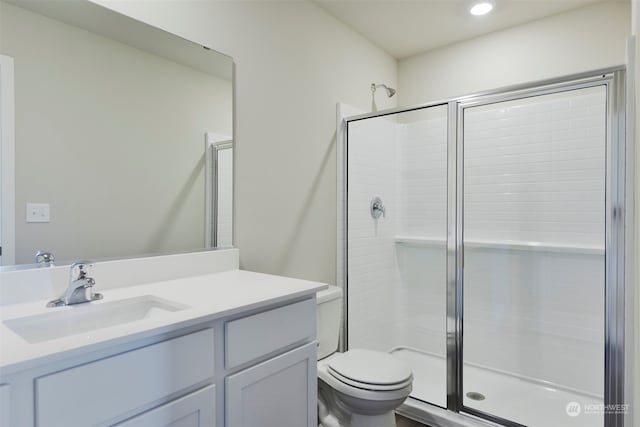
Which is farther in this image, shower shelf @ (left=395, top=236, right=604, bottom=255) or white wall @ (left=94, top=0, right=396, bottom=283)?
shower shelf @ (left=395, top=236, right=604, bottom=255)

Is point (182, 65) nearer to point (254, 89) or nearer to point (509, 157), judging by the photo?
point (254, 89)

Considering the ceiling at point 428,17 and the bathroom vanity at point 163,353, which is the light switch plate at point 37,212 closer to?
the bathroom vanity at point 163,353

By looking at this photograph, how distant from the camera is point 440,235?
2.73 m

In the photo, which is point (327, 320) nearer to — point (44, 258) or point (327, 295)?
point (327, 295)

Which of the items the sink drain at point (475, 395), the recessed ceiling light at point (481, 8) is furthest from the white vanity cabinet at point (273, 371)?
the recessed ceiling light at point (481, 8)

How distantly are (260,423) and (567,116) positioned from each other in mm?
2445

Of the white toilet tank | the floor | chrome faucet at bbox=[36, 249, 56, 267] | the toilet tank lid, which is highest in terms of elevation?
chrome faucet at bbox=[36, 249, 56, 267]

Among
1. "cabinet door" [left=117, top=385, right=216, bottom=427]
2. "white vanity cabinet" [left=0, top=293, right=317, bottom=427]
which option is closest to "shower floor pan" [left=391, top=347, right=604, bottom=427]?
"white vanity cabinet" [left=0, top=293, right=317, bottom=427]

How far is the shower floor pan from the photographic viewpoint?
2045 mm

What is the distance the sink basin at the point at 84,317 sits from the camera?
0.95m

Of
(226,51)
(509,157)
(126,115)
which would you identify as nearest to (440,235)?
(509,157)

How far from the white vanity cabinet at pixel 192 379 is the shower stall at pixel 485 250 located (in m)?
1.17

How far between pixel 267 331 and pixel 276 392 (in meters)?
0.21

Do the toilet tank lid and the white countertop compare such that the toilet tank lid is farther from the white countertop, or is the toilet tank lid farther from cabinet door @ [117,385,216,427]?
cabinet door @ [117,385,216,427]
